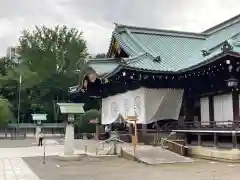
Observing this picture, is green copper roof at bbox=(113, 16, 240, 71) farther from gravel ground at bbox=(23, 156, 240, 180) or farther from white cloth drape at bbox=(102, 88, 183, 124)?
gravel ground at bbox=(23, 156, 240, 180)

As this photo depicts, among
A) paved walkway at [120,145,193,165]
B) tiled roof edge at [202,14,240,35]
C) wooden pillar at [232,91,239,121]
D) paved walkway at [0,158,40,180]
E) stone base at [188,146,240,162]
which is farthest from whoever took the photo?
tiled roof edge at [202,14,240,35]

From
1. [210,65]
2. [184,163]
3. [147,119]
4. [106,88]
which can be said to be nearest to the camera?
[184,163]

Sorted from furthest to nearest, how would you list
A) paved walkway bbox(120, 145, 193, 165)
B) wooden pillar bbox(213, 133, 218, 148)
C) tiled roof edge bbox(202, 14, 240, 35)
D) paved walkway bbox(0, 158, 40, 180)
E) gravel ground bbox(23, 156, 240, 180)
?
tiled roof edge bbox(202, 14, 240, 35)
wooden pillar bbox(213, 133, 218, 148)
paved walkway bbox(120, 145, 193, 165)
paved walkway bbox(0, 158, 40, 180)
gravel ground bbox(23, 156, 240, 180)

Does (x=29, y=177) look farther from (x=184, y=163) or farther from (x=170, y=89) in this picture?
(x=170, y=89)

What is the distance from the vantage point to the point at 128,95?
25.5 metres

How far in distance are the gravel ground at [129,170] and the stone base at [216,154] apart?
0.68 metres

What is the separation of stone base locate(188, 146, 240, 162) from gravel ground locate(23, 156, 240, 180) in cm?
68

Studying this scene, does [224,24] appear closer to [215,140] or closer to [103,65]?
[103,65]

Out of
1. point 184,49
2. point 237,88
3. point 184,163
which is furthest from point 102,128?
point 184,163

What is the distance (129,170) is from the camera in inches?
520

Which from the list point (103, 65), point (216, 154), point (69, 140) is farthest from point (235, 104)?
point (103, 65)

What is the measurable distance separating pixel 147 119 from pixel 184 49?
654cm

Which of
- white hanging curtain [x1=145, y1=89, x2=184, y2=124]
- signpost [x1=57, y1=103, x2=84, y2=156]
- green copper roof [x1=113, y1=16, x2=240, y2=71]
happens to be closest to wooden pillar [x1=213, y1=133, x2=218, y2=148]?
green copper roof [x1=113, y1=16, x2=240, y2=71]

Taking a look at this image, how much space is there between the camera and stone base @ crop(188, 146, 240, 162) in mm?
15047
